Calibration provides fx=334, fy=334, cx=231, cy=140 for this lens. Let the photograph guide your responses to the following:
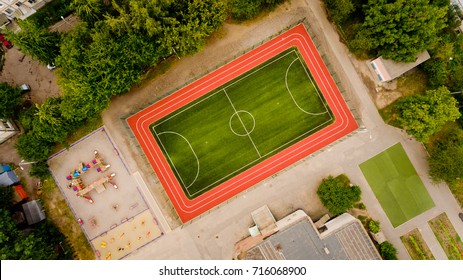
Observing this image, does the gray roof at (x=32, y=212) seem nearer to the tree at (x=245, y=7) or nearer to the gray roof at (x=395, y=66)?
the tree at (x=245, y=7)

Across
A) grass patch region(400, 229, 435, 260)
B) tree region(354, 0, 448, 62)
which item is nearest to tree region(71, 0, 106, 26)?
tree region(354, 0, 448, 62)

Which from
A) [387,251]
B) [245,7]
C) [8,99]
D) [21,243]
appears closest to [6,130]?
[8,99]

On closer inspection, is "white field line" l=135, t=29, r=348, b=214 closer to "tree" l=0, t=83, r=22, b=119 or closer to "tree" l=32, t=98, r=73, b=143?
"tree" l=32, t=98, r=73, b=143

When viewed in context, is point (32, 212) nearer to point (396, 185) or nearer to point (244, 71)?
point (244, 71)

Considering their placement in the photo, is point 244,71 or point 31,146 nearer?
point 31,146

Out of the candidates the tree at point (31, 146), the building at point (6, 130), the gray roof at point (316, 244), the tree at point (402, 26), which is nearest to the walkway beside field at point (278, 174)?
the gray roof at point (316, 244)
